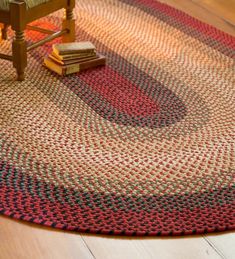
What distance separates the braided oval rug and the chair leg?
56 mm

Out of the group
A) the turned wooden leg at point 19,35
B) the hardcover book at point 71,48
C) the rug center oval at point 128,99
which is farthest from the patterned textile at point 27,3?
the rug center oval at point 128,99

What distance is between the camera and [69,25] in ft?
8.70

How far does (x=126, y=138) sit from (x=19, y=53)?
654mm

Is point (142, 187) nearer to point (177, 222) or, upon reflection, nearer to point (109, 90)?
point (177, 222)

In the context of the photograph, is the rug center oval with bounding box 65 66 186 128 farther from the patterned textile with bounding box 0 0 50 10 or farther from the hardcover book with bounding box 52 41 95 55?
the patterned textile with bounding box 0 0 50 10

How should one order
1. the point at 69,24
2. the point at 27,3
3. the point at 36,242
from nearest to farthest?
the point at 36,242 < the point at 27,3 < the point at 69,24

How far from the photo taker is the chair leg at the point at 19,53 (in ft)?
7.45

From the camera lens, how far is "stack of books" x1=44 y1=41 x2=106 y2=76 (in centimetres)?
241

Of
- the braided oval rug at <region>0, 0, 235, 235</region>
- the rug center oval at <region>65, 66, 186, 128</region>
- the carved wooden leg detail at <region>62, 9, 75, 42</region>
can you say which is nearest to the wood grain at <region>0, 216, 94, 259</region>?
the braided oval rug at <region>0, 0, 235, 235</region>

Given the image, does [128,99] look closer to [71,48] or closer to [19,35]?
[71,48]

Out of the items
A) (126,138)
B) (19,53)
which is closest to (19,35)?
(19,53)

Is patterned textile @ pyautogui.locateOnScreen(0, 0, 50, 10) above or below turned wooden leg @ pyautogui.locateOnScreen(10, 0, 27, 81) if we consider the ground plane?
above

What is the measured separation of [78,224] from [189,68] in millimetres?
1328

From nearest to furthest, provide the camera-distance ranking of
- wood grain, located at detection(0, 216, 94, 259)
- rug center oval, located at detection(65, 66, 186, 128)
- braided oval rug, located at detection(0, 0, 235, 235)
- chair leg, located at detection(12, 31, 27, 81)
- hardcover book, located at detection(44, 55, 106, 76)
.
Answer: wood grain, located at detection(0, 216, 94, 259) < braided oval rug, located at detection(0, 0, 235, 235) < rug center oval, located at detection(65, 66, 186, 128) < chair leg, located at detection(12, 31, 27, 81) < hardcover book, located at detection(44, 55, 106, 76)
